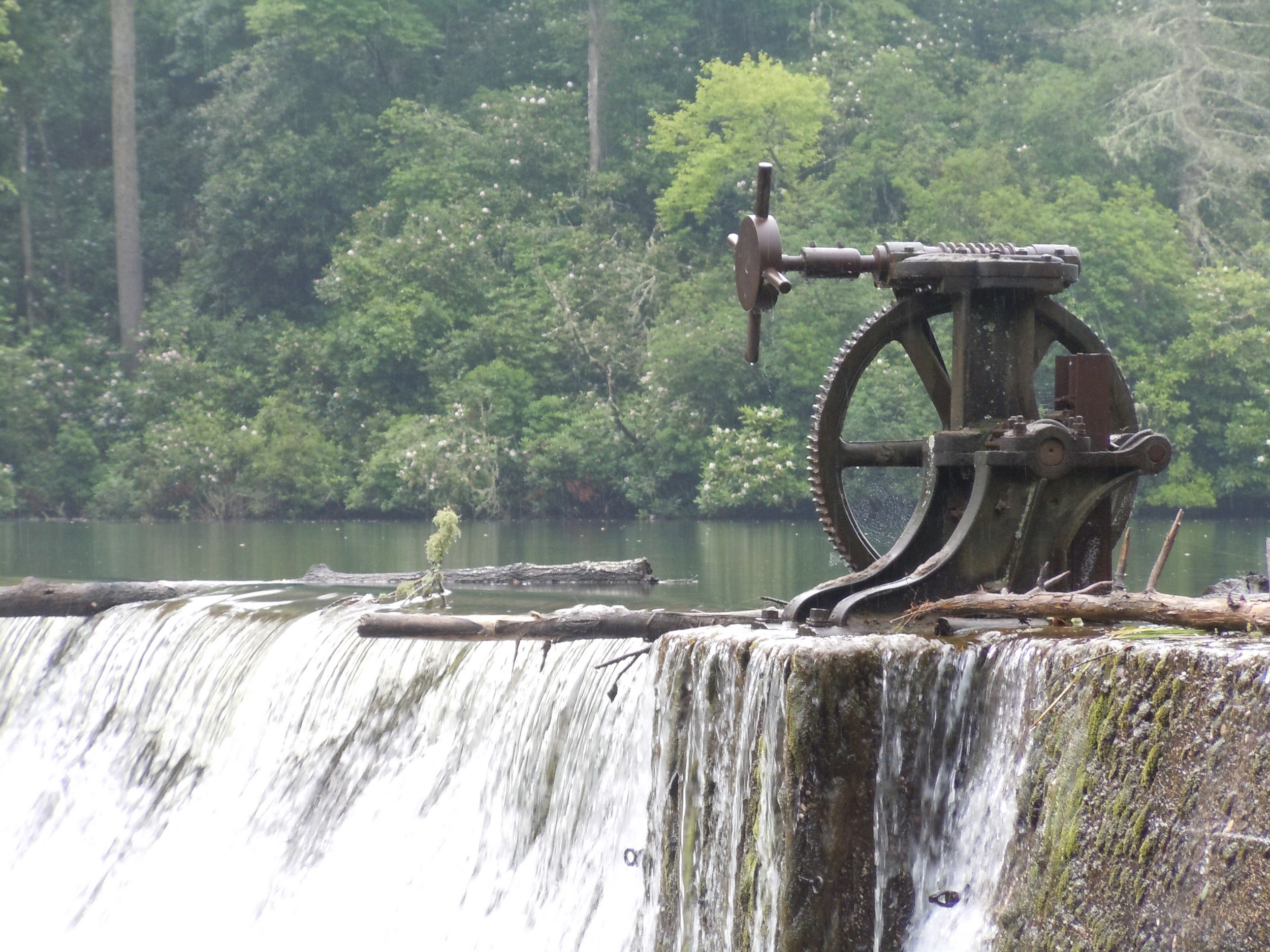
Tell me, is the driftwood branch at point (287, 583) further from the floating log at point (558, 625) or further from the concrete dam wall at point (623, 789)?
the floating log at point (558, 625)

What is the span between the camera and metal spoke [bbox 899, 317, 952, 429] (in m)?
7.36

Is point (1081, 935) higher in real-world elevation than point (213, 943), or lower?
higher

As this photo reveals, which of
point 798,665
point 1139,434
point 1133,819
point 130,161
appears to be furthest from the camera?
point 130,161

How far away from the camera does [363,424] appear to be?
34.0 meters

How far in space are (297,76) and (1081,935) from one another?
37.7 meters

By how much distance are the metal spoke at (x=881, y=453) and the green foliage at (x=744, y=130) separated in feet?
89.0

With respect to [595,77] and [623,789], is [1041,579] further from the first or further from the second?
[595,77]

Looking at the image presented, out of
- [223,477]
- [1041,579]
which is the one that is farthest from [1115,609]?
[223,477]

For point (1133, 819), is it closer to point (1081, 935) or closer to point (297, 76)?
point (1081, 935)

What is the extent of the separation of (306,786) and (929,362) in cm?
483

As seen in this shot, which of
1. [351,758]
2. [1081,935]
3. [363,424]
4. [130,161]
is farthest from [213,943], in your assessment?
[130,161]

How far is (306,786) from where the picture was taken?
10008 millimetres

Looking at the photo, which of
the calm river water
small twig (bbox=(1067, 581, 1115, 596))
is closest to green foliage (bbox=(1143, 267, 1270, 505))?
the calm river water

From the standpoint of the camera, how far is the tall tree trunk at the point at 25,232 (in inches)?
1484
